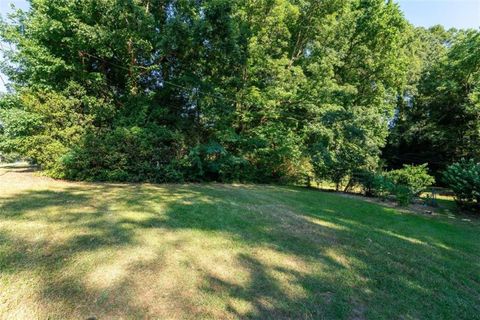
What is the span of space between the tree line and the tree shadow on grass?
441 cm

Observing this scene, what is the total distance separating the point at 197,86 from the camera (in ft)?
42.1

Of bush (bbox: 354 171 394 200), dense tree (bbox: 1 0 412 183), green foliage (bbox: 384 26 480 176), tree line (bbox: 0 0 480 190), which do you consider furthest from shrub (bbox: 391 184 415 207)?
green foliage (bbox: 384 26 480 176)

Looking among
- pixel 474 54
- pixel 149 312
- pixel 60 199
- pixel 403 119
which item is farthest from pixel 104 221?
pixel 403 119

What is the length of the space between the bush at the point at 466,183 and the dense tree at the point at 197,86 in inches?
156

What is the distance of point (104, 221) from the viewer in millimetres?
4492

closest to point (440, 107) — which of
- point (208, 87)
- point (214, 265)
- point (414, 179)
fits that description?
point (414, 179)

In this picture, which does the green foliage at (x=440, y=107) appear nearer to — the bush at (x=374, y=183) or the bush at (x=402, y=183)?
the bush at (x=402, y=183)

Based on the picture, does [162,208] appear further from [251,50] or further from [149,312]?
[251,50]

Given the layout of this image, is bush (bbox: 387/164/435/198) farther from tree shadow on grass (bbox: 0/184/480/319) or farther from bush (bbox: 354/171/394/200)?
tree shadow on grass (bbox: 0/184/480/319)

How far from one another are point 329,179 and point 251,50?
25.6 ft

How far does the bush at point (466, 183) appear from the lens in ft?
28.2

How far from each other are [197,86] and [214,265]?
10859 millimetres

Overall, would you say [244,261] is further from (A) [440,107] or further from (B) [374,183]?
(A) [440,107]

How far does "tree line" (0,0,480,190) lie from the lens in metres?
9.80
